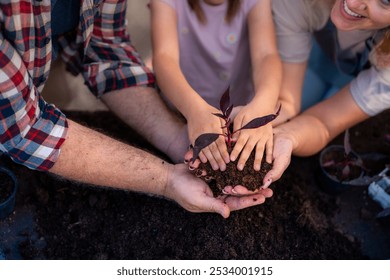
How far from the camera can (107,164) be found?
1.54 metres

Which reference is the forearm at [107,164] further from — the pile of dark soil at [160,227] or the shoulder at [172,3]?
the shoulder at [172,3]

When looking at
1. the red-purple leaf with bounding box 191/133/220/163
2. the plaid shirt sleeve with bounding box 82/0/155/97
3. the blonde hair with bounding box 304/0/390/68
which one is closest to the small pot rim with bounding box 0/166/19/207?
the plaid shirt sleeve with bounding box 82/0/155/97

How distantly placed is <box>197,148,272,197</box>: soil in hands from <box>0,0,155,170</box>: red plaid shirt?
476 millimetres

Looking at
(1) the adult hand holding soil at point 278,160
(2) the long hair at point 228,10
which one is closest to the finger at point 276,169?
(1) the adult hand holding soil at point 278,160

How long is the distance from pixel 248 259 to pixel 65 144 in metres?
0.70

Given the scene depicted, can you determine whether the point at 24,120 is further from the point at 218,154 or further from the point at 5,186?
the point at 218,154

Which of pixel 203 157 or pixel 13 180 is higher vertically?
pixel 203 157

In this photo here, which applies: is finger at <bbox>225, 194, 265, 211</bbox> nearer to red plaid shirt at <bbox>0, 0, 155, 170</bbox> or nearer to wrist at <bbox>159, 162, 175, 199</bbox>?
wrist at <bbox>159, 162, 175, 199</bbox>

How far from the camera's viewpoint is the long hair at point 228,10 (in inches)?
70.3

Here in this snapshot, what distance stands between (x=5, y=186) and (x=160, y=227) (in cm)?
58

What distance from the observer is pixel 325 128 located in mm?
1879

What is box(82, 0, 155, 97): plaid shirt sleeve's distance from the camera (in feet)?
5.85

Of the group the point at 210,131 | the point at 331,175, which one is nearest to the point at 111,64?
the point at 210,131

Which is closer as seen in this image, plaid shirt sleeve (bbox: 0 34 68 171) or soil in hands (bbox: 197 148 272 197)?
plaid shirt sleeve (bbox: 0 34 68 171)
